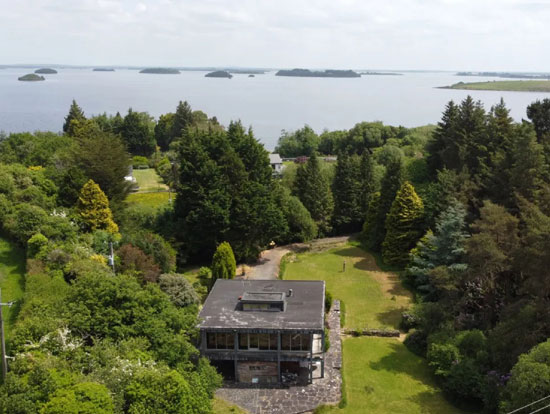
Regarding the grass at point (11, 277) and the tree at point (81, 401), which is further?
the grass at point (11, 277)

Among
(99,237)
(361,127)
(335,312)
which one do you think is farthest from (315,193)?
(361,127)

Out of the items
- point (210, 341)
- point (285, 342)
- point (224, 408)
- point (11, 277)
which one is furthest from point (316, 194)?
point (224, 408)

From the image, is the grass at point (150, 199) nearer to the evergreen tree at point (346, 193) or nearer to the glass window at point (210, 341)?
the evergreen tree at point (346, 193)

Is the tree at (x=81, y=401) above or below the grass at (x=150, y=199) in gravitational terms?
below

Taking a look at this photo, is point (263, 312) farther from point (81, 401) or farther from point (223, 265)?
point (81, 401)

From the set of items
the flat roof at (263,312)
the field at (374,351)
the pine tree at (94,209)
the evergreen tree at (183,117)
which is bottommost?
the field at (374,351)

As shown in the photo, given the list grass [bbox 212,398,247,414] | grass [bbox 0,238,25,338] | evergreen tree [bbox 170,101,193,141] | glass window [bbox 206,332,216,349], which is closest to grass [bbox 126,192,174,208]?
grass [bbox 0,238,25,338]

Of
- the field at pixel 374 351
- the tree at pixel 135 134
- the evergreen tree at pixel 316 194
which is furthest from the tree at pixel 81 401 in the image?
the tree at pixel 135 134
